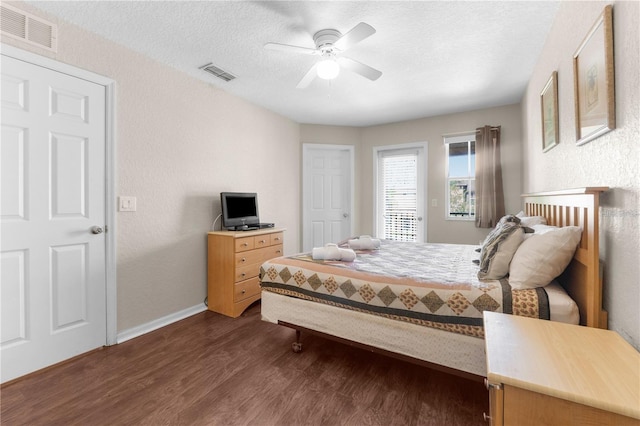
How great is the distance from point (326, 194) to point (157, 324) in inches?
128

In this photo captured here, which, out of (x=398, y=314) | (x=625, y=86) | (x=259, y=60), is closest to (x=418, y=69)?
(x=259, y=60)

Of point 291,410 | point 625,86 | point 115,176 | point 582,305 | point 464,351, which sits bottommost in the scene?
point 291,410

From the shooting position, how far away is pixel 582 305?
1.38 meters

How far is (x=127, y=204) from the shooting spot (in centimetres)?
251

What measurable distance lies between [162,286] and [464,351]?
271 centimetres

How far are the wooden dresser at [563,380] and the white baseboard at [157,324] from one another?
9.25ft

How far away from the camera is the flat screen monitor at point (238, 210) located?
3.25m

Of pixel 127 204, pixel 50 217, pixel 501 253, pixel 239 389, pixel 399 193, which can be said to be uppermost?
pixel 399 193

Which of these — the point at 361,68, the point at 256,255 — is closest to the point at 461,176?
the point at 361,68

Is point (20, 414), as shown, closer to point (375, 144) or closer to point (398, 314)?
point (398, 314)

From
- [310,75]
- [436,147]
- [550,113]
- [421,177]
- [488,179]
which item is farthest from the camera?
[421,177]

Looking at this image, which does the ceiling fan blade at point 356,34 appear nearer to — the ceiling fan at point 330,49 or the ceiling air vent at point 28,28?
the ceiling fan at point 330,49

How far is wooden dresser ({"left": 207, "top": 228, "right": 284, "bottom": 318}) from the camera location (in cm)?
297

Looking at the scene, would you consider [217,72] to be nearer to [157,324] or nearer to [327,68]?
[327,68]
